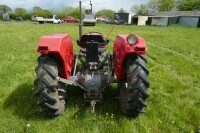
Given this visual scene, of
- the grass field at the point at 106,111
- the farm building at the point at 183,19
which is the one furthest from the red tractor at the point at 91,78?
the farm building at the point at 183,19

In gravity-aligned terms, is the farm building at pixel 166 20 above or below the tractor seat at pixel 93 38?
below

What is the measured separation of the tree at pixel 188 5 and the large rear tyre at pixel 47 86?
3389 inches

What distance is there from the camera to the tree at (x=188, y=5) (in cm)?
8006

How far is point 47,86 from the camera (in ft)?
11.1

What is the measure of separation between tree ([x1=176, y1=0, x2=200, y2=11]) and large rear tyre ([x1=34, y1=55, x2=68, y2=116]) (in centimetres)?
8609

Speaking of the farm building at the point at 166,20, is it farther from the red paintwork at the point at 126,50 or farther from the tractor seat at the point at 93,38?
the red paintwork at the point at 126,50

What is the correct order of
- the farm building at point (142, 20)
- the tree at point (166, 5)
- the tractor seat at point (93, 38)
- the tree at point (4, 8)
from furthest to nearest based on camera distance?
the tree at point (4, 8) < the tree at point (166, 5) < the farm building at point (142, 20) < the tractor seat at point (93, 38)

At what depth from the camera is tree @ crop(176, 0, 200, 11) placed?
80.1m

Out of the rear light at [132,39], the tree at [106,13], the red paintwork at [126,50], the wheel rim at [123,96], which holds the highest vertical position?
the tree at [106,13]

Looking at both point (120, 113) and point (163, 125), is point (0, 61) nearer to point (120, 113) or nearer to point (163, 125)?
point (120, 113)

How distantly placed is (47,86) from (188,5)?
88.4m

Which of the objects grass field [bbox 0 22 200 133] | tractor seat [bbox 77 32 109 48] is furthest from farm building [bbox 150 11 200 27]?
tractor seat [bbox 77 32 109 48]

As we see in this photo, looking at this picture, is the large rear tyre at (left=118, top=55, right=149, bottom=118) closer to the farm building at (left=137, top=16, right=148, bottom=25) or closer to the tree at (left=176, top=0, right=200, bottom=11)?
the farm building at (left=137, top=16, right=148, bottom=25)

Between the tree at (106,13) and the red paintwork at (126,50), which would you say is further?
the tree at (106,13)
